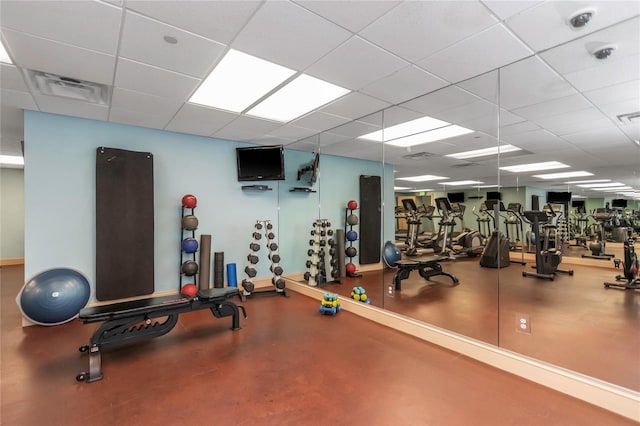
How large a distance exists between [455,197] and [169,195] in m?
5.78

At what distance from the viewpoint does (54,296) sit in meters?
3.64

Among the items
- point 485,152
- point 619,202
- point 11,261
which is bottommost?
point 11,261

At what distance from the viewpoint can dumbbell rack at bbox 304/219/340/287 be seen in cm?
555

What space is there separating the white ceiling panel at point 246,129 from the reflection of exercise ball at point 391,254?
334 cm

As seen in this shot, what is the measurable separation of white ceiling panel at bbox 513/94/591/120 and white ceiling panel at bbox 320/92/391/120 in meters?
1.82

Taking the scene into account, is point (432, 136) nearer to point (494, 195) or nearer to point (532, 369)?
point (494, 195)

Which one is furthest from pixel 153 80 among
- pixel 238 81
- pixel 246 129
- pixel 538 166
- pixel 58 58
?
pixel 538 166

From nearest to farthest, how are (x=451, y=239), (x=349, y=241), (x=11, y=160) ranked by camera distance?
(x=349, y=241), (x=451, y=239), (x=11, y=160)

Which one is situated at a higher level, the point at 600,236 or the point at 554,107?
the point at 554,107

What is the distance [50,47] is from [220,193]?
10.3 feet

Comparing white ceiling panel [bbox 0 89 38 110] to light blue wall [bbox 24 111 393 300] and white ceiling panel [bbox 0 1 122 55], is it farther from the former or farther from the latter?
white ceiling panel [bbox 0 1 122 55]

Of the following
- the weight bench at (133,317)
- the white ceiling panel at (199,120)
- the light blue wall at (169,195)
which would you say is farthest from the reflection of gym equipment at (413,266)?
the white ceiling panel at (199,120)

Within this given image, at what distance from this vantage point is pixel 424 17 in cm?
206

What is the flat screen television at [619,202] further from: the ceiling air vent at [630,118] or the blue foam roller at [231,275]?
the blue foam roller at [231,275]
